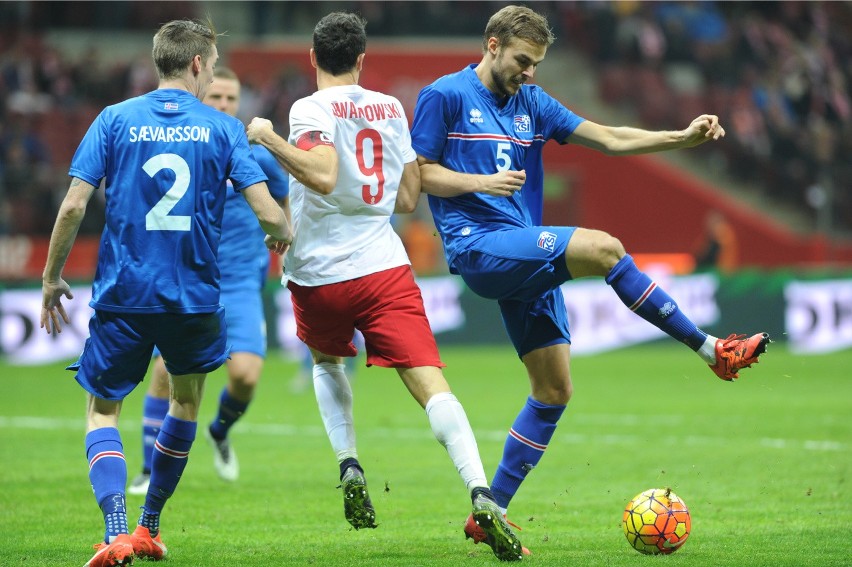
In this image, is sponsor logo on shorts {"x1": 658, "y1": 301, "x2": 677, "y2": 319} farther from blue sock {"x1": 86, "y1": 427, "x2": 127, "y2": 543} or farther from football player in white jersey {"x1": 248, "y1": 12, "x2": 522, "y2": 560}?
blue sock {"x1": 86, "y1": 427, "x2": 127, "y2": 543}

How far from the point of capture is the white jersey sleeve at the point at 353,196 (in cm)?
602

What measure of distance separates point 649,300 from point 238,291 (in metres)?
3.88

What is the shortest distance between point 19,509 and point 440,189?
3.50 meters

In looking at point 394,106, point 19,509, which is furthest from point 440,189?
point 19,509

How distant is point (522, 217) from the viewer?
21.6 ft

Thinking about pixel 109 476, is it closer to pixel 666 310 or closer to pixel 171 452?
pixel 171 452

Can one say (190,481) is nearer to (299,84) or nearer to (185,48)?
(185,48)

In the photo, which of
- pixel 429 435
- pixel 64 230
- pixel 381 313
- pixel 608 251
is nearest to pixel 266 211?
pixel 381 313

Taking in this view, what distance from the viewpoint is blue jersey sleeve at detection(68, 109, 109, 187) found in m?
5.58

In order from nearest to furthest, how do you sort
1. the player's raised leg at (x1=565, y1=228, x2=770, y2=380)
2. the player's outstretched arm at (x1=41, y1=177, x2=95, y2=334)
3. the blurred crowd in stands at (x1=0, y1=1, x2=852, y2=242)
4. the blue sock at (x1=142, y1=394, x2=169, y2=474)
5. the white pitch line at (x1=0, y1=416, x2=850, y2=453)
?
the player's outstretched arm at (x1=41, y1=177, x2=95, y2=334) < the player's raised leg at (x1=565, y1=228, x2=770, y2=380) < the blue sock at (x1=142, y1=394, x2=169, y2=474) < the white pitch line at (x1=0, y1=416, x2=850, y2=453) < the blurred crowd in stands at (x1=0, y1=1, x2=852, y2=242)

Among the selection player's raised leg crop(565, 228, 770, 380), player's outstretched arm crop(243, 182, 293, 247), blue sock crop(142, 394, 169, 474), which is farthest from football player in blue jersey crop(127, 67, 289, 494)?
player's raised leg crop(565, 228, 770, 380)

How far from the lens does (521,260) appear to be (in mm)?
6102

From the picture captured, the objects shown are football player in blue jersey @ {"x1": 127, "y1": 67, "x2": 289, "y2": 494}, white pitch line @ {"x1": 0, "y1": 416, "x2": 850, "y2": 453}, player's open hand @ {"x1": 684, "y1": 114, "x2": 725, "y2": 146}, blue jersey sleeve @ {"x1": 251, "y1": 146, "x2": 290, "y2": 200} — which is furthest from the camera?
white pitch line @ {"x1": 0, "y1": 416, "x2": 850, "y2": 453}

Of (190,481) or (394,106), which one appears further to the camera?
(190,481)
